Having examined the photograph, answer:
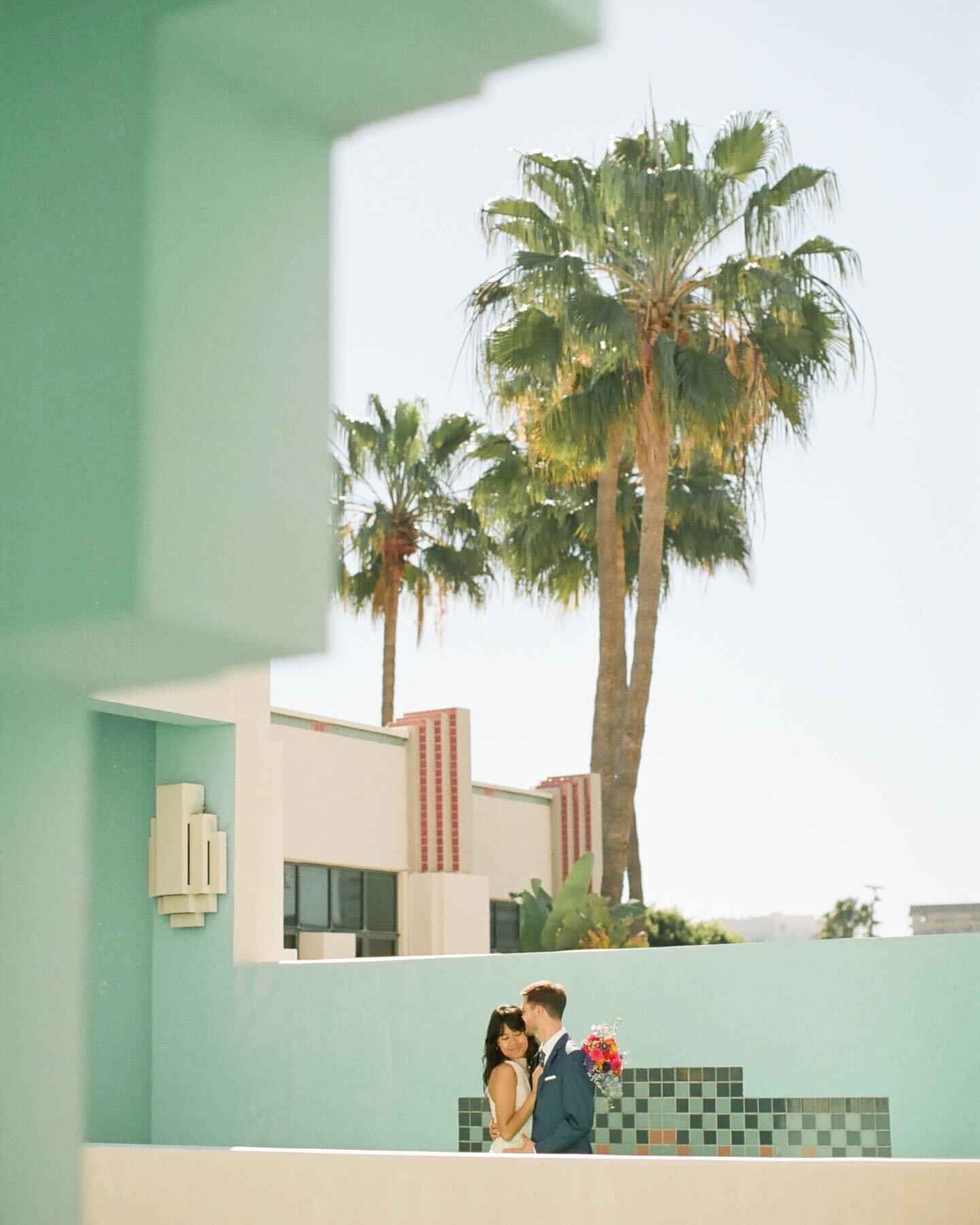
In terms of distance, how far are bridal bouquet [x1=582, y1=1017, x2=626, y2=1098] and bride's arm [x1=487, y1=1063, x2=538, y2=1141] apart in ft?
5.10

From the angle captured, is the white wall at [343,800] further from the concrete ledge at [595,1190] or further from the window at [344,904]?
the concrete ledge at [595,1190]

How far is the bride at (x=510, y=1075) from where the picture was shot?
21.3 feet

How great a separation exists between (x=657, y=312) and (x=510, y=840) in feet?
24.2

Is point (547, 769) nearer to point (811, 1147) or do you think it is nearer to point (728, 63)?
point (811, 1147)

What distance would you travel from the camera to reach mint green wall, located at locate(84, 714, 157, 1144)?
32.5 ft

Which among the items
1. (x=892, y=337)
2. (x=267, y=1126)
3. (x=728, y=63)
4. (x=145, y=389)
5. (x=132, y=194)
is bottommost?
(x=267, y=1126)

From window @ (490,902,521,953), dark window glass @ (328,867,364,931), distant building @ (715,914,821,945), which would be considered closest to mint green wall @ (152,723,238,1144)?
dark window glass @ (328,867,364,931)

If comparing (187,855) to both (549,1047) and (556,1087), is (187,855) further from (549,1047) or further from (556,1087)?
(556,1087)

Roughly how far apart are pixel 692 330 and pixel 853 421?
392 centimetres

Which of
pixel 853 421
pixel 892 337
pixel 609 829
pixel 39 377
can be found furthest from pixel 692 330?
pixel 39 377

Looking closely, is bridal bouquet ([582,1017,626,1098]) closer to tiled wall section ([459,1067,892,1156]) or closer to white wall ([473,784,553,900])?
tiled wall section ([459,1067,892,1156])

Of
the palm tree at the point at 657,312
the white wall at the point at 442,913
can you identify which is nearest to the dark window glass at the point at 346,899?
the white wall at the point at 442,913

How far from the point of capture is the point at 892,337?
1748 centimetres

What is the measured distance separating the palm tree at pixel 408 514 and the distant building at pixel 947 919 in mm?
15624
